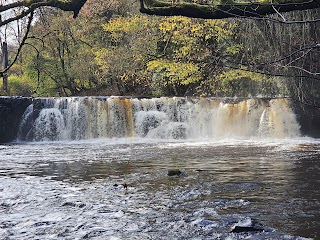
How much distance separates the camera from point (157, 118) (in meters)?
21.4

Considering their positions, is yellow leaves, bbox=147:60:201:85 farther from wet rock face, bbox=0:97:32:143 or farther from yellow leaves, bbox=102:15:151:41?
wet rock face, bbox=0:97:32:143

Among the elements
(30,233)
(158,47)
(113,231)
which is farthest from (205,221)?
(158,47)

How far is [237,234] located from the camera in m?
5.45

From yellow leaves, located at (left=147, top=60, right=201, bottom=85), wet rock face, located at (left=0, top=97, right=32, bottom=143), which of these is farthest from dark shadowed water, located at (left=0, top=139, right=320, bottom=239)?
wet rock face, located at (left=0, top=97, right=32, bottom=143)

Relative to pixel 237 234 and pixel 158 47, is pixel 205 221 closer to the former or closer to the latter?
pixel 237 234

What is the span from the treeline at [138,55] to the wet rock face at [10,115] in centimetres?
333

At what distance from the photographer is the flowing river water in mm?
5845

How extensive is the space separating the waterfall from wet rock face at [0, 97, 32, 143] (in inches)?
13.5

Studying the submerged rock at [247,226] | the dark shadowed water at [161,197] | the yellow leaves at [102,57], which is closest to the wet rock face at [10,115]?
the yellow leaves at [102,57]

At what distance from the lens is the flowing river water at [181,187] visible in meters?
5.85

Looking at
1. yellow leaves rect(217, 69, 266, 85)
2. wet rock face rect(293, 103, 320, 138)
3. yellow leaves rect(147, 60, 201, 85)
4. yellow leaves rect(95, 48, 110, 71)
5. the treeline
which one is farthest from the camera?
yellow leaves rect(95, 48, 110, 71)

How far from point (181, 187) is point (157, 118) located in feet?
42.8

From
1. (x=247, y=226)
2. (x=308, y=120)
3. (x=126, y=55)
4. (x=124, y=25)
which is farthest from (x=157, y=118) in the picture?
(x=247, y=226)

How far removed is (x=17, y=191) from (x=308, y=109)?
13.0m
